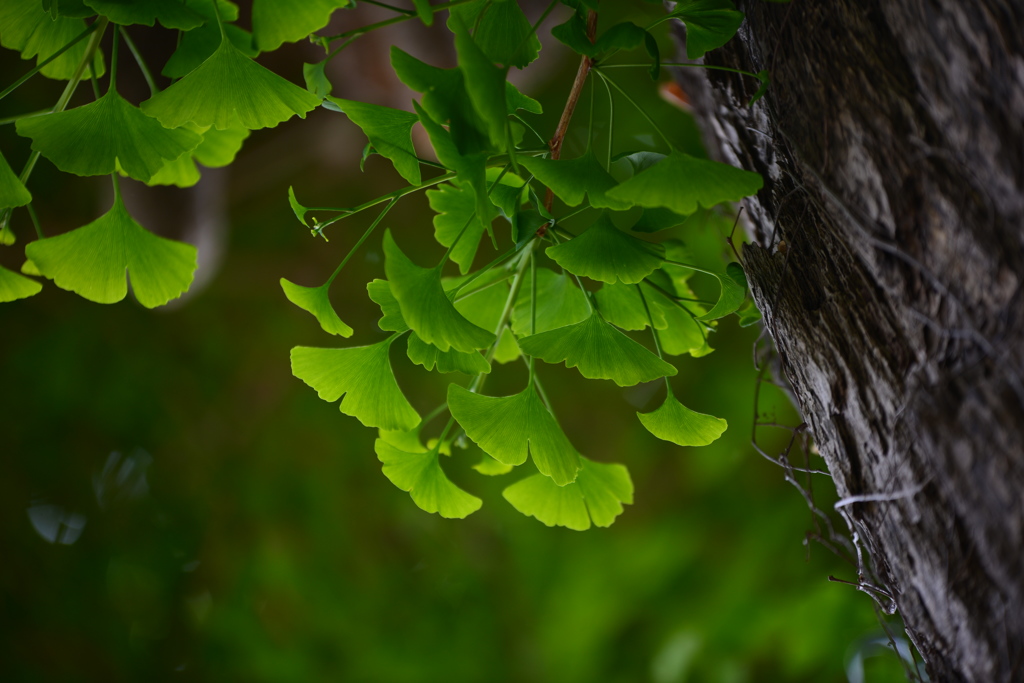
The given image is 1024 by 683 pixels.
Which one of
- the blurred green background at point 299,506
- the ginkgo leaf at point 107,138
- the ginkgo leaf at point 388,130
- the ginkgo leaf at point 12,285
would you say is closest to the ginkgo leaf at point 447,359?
the ginkgo leaf at point 388,130

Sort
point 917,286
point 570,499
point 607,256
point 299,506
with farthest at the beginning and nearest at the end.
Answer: point 299,506 < point 570,499 < point 607,256 < point 917,286

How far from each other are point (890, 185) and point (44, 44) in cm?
57

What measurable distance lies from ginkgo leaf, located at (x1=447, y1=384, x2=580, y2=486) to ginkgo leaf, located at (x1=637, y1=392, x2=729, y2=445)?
61 millimetres

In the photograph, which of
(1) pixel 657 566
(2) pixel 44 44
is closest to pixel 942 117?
(2) pixel 44 44

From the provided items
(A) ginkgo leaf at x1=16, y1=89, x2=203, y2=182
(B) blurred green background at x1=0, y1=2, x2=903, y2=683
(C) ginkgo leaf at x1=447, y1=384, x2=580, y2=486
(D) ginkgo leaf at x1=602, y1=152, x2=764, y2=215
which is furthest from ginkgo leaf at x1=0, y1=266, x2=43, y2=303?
(B) blurred green background at x1=0, y1=2, x2=903, y2=683

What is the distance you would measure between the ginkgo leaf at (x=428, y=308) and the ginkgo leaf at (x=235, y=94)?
4.6 inches

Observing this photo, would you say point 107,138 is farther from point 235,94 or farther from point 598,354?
point 598,354

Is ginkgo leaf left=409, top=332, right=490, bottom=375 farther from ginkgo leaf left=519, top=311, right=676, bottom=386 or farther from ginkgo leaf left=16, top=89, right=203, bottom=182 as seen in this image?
ginkgo leaf left=16, top=89, right=203, bottom=182

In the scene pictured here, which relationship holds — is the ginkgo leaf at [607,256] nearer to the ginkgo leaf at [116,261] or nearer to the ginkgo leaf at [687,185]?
the ginkgo leaf at [687,185]

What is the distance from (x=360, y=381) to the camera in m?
0.49

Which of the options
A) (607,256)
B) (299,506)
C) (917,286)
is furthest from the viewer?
(299,506)

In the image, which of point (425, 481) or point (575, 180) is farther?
point (425, 481)

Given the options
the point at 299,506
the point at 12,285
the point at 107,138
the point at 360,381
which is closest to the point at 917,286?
the point at 360,381

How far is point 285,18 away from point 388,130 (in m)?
Answer: 0.09
